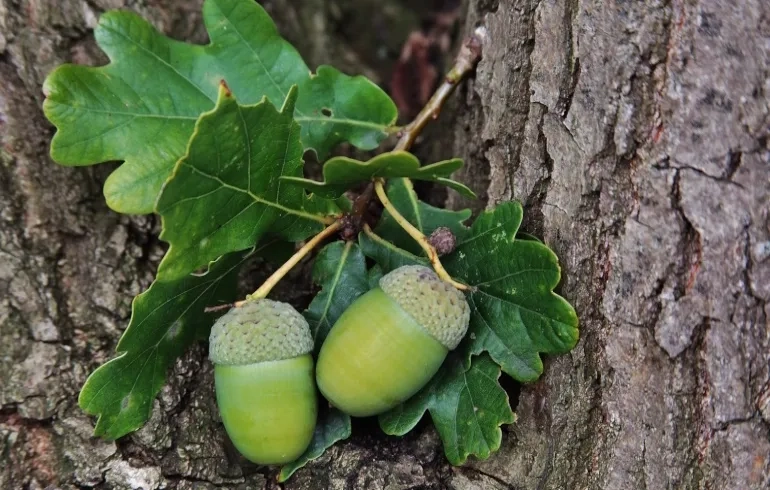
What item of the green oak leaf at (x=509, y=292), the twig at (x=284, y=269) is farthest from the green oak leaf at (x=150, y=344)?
the green oak leaf at (x=509, y=292)

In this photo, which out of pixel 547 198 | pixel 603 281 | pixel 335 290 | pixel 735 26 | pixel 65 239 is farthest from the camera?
pixel 65 239

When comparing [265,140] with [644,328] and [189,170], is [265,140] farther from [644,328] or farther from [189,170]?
[644,328]

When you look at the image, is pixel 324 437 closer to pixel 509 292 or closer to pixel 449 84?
pixel 509 292

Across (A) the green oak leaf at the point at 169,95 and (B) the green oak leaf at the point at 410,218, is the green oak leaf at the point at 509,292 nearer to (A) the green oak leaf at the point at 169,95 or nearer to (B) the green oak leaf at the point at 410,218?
(B) the green oak leaf at the point at 410,218

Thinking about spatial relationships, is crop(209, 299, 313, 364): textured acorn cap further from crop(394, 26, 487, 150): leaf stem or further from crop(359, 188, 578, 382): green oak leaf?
crop(394, 26, 487, 150): leaf stem

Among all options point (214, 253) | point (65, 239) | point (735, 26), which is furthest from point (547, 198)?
point (65, 239)

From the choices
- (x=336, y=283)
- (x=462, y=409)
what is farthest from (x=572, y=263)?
(x=336, y=283)
